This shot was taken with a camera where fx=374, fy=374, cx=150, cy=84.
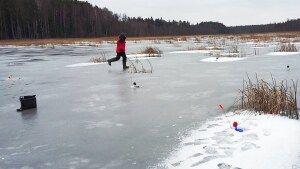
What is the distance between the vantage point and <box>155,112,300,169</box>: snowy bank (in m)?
4.43

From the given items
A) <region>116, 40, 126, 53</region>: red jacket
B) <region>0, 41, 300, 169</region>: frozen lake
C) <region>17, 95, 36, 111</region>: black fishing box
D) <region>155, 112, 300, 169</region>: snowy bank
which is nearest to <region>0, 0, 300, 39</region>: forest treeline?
<region>116, 40, 126, 53</region>: red jacket

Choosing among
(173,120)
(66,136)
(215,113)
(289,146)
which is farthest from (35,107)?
(289,146)

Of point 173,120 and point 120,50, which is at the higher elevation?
point 120,50

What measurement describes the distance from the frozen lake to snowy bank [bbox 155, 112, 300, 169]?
26 cm

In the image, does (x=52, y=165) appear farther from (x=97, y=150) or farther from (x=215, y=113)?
(x=215, y=113)

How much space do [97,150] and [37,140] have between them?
45.2 inches

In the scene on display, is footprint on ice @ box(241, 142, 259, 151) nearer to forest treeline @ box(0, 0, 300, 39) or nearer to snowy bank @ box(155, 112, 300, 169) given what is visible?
snowy bank @ box(155, 112, 300, 169)

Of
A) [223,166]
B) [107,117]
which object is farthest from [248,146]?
[107,117]

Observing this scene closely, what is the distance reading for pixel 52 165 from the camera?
467 cm

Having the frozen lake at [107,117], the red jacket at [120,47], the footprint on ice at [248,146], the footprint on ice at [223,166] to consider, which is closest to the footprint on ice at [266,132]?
the footprint on ice at [248,146]

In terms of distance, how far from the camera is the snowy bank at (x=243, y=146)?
14.5 feet

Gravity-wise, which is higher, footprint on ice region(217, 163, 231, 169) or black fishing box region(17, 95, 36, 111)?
black fishing box region(17, 95, 36, 111)

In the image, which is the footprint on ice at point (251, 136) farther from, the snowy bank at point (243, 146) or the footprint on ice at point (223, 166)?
the footprint on ice at point (223, 166)

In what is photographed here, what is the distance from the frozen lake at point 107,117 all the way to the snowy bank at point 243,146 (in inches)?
10.1
